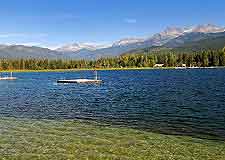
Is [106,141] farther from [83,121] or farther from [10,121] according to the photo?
[10,121]

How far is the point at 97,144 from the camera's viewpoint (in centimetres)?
3297

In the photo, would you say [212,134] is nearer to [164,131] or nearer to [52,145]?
[164,131]

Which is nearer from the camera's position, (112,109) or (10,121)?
(10,121)

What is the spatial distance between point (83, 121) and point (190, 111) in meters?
16.9

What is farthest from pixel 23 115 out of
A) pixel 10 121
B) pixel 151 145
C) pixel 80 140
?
pixel 151 145

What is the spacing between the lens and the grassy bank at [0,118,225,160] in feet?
94.8

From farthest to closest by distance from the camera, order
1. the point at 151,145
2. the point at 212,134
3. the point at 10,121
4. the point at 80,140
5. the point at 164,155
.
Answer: the point at 10,121
the point at 212,134
the point at 80,140
the point at 151,145
the point at 164,155

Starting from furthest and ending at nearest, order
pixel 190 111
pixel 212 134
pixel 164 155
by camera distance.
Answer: pixel 190 111 < pixel 212 134 < pixel 164 155

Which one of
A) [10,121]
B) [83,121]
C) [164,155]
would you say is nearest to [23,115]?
[10,121]

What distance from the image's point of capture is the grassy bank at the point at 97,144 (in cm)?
2891

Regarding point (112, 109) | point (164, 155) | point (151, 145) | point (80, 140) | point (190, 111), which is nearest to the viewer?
point (164, 155)

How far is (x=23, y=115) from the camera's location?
5478 cm

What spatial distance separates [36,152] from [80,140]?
18.9ft

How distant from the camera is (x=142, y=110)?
188 ft
